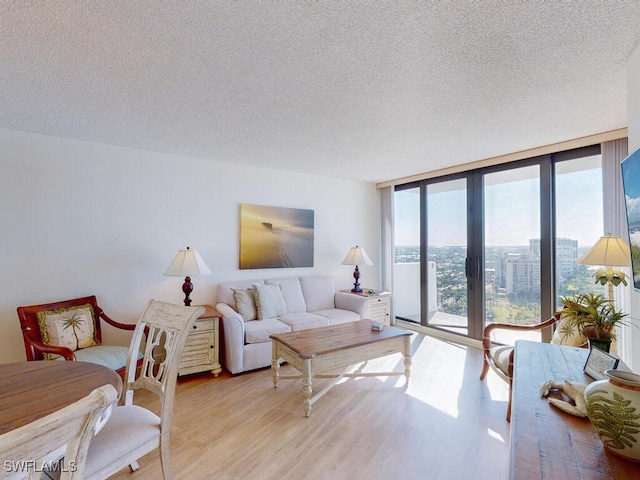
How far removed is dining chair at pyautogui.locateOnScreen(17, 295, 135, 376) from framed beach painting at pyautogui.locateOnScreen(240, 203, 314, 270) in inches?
65.6

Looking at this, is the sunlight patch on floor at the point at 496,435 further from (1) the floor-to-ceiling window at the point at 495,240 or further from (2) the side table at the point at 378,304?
(2) the side table at the point at 378,304

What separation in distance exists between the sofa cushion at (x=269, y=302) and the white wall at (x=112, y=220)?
1.52 feet

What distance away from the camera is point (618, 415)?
3.09ft

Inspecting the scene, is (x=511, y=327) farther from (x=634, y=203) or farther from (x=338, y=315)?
(x=338, y=315)

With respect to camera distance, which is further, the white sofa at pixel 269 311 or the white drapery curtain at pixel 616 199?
the white sofa at pixel 269 311

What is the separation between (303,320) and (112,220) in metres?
2.33

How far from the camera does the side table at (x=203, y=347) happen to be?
3.07 m

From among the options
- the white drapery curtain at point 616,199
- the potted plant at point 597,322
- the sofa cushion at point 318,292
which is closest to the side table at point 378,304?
the sofa cushion at point 318,292

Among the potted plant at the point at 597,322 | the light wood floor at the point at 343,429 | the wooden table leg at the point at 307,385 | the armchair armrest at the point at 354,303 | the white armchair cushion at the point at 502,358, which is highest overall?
the potted plant at the point at 597,322

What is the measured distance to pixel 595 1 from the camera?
1335 mm

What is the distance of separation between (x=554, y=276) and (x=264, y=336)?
3215 mm

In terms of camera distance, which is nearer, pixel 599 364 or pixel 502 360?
pixel 599 364

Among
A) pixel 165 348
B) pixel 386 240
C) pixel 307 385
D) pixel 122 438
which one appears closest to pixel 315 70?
pixel 165 348

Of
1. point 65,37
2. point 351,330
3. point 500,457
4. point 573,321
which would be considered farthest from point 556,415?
point 65,37
